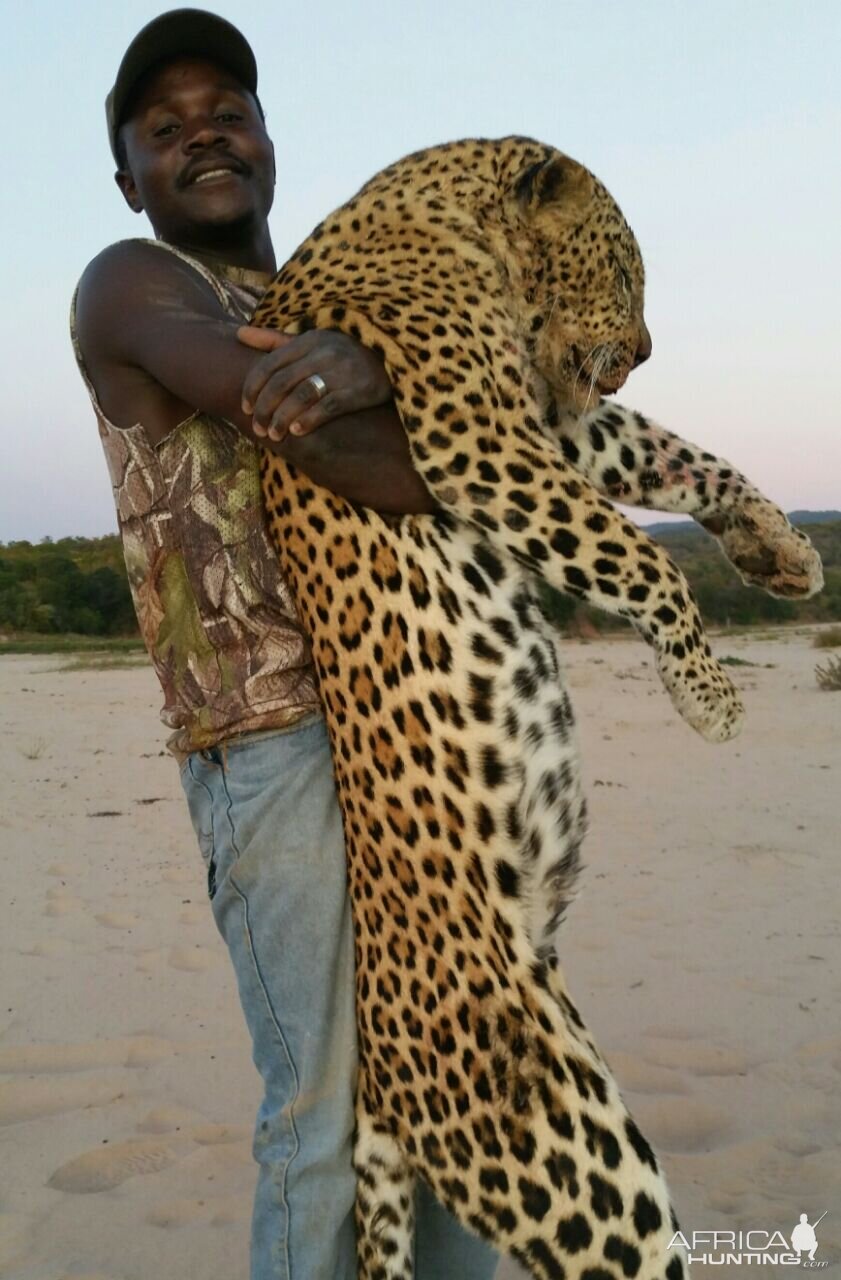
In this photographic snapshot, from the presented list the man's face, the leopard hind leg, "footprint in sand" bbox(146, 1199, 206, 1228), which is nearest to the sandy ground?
"footprint in sand" bbox(146, 1199, 206, 1228)

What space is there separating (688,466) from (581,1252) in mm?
1836

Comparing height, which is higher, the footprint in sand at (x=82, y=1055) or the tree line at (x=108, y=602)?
the tree line at (x=108, y=602)

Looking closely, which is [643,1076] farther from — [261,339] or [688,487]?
[261,339]

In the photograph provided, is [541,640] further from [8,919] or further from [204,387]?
[8,919]

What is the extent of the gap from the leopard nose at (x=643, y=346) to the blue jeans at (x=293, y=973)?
129 cm

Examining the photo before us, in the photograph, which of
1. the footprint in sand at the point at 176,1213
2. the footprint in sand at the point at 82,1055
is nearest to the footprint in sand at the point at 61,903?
the footprint in sand at the point at 82,1055

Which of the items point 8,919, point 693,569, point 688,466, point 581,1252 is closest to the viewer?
point 581,1252

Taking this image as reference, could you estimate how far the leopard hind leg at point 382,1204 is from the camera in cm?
237

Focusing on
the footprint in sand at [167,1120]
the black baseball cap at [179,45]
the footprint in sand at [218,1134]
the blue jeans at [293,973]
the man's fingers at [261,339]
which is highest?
the black baseball cap at [179,45]

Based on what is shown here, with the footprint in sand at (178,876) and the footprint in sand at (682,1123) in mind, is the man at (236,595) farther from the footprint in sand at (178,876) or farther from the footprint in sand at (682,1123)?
the footprint in sand at (178,876)

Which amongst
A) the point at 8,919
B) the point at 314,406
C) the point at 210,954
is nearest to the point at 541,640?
the point at 314,406

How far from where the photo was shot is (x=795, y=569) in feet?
9.30

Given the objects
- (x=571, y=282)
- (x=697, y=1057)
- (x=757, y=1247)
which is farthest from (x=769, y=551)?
(x=697, y=1057)

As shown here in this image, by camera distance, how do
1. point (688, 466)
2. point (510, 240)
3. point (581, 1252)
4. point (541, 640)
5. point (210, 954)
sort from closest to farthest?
point (581, 1252)
point (541, 640)
point (510, 240)
point (688, 466)
point (210, 954)
